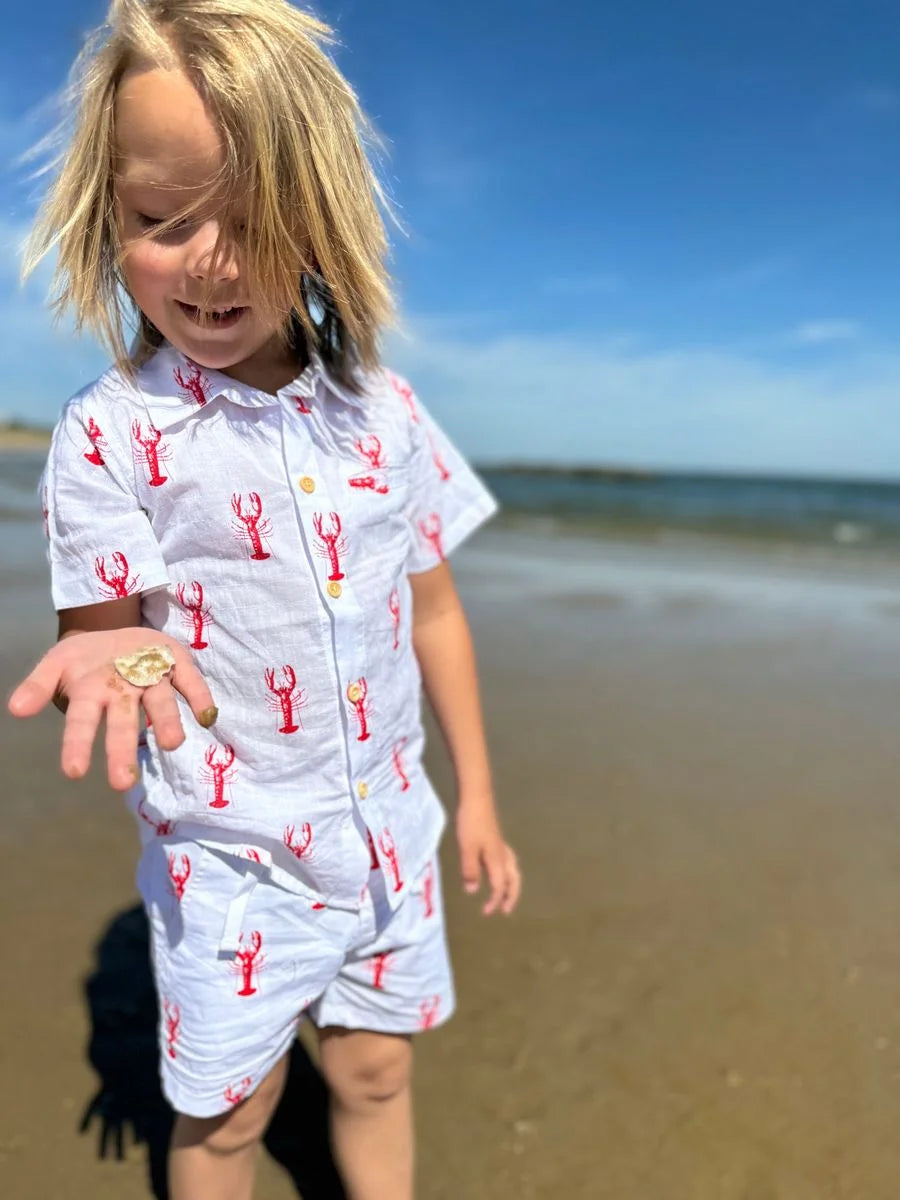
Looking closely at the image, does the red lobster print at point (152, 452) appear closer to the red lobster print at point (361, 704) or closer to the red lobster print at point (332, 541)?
the red lobster print at point (332, 541)

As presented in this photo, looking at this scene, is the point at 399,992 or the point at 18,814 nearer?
the point at 399,992

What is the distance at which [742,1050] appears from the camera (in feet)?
6.78

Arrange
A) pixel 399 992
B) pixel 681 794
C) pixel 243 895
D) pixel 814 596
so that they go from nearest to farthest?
pixel 243 895, pixel 399 992, pixel 681 794, pixel 814 596

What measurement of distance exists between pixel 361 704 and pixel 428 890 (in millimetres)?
381

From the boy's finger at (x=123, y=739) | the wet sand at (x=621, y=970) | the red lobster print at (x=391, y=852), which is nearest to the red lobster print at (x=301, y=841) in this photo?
the red lobster print at (x=391, y=852)

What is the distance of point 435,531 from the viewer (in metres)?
1.62

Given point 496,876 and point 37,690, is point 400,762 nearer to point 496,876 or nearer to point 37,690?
point 496,876

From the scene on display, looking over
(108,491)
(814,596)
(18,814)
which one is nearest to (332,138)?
(108,491)

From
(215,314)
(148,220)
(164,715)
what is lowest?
(164,715)

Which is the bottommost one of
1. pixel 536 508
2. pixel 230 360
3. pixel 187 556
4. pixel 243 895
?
pixel 536 508

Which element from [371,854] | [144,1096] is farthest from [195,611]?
[144,1096]

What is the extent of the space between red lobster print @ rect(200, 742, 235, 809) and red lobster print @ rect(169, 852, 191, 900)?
10 centimetres

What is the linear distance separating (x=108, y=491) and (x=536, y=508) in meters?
18.4

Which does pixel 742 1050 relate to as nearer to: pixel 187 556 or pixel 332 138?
pixel 187 556
